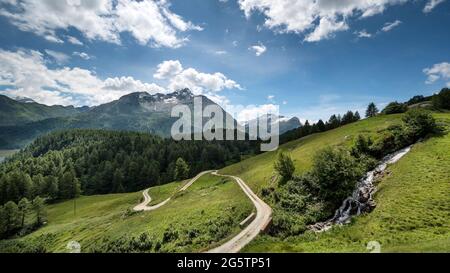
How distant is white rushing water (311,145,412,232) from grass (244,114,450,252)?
172 centimetres

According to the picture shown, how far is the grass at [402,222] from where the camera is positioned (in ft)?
79.3

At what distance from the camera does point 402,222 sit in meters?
27.4

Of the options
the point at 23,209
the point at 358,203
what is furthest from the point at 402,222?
the point at 23,209

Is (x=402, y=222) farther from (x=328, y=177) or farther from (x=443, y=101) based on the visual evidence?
(x=443, y=101)

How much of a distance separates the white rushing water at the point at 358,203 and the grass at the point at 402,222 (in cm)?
172

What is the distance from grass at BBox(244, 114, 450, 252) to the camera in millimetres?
24172

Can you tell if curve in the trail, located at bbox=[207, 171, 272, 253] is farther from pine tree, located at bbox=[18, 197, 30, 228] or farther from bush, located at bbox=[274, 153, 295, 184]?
pine tree, located at bbox=[18, 197, 30, 228]

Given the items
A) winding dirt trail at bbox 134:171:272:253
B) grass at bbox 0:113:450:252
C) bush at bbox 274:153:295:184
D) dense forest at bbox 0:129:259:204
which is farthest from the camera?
dense forest at bbox 0:129:259:204

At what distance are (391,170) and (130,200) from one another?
91440mm

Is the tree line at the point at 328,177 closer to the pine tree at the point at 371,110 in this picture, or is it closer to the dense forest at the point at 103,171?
the dense forest at the point at 103,171

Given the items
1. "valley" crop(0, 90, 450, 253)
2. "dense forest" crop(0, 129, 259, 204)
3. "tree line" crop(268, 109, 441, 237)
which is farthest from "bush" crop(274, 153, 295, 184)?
"dense forest" crop(0, 129, 259, 204)

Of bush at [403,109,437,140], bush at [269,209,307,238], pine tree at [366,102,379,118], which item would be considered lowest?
bush at [269,209,307,238]
